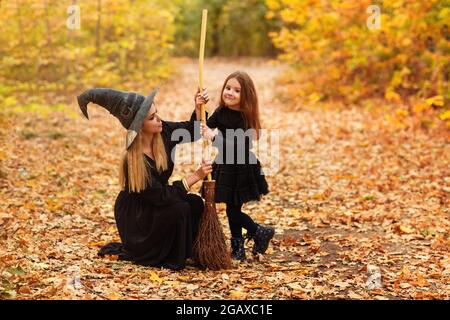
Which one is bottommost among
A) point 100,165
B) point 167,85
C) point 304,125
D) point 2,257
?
point 2,257

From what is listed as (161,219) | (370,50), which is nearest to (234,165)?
(161,219)

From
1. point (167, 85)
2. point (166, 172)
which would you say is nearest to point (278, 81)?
point (167, 85)

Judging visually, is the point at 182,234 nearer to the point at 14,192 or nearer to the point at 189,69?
the point at 14,192

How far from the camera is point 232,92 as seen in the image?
16.6 feet

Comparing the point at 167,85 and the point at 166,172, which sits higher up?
the point at 167,85

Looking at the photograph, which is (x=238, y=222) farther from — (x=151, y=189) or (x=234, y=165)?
(x=151, y=189)

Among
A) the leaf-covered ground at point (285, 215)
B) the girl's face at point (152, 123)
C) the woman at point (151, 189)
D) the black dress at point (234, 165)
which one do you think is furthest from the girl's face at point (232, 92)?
the leaf-covered ground at point (285, 215)

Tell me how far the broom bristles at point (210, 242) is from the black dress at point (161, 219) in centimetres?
8

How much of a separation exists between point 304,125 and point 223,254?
24.3ft

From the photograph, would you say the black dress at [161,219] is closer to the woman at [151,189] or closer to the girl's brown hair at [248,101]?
the woman at [151,189]

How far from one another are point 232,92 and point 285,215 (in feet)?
7.35

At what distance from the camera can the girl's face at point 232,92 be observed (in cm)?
507

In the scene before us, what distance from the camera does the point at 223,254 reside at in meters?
4.95

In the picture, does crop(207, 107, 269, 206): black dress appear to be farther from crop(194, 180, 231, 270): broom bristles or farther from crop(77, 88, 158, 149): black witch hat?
crop(77, 88, 158, 149): black witch hat
